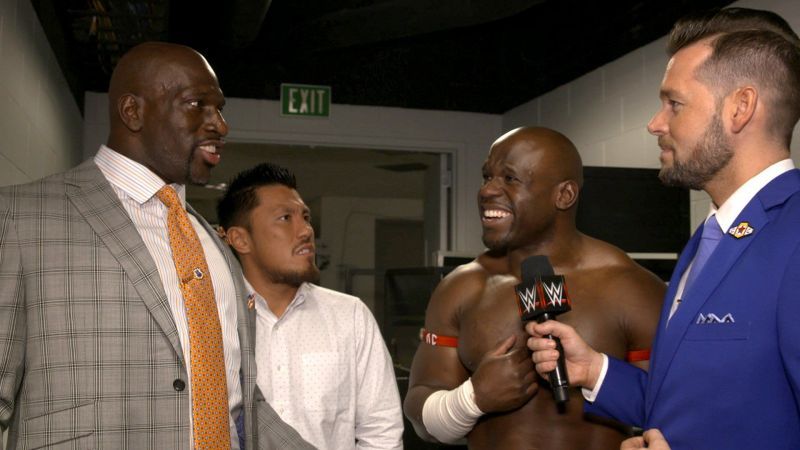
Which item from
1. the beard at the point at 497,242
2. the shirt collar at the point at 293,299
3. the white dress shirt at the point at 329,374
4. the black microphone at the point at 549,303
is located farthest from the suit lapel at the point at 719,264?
the shirt collar at the point at 293,299

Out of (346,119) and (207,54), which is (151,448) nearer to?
(207,54)

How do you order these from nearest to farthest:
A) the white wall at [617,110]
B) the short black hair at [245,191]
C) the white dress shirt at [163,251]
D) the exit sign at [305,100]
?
the white dress shirt at [163,251] < the short black hair at [245,191] < the white wall at [617,110] < the exit sign at [305,100]

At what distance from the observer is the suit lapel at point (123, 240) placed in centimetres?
149

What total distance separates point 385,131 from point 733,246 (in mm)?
4621

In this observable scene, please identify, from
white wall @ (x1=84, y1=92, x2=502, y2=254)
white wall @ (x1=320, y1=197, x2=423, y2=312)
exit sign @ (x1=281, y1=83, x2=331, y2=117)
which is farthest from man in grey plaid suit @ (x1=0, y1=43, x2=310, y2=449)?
white wall @ (x1=320, y1=197, x2=423, y2=312)

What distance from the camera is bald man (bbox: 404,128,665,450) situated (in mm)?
1900

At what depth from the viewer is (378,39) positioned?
4086 mm

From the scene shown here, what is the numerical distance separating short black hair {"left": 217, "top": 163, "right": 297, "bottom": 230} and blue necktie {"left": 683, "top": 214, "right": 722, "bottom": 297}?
1285 mm

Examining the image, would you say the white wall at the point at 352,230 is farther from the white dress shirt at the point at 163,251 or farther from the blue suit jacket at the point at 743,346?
the blue suit jacket at the point at 743,346

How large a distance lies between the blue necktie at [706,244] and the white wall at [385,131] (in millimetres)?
4289

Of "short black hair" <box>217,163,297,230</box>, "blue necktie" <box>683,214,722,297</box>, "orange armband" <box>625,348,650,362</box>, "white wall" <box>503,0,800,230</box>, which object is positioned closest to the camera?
"blue necktie" <box>683,214,722,297</box>

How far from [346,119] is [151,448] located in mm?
4497

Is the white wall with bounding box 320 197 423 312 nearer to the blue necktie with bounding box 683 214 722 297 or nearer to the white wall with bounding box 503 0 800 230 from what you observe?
the white wall with bounding box 503 0 800 230

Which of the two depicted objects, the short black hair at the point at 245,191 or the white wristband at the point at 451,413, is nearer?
the white wristband at the point at 451,413
